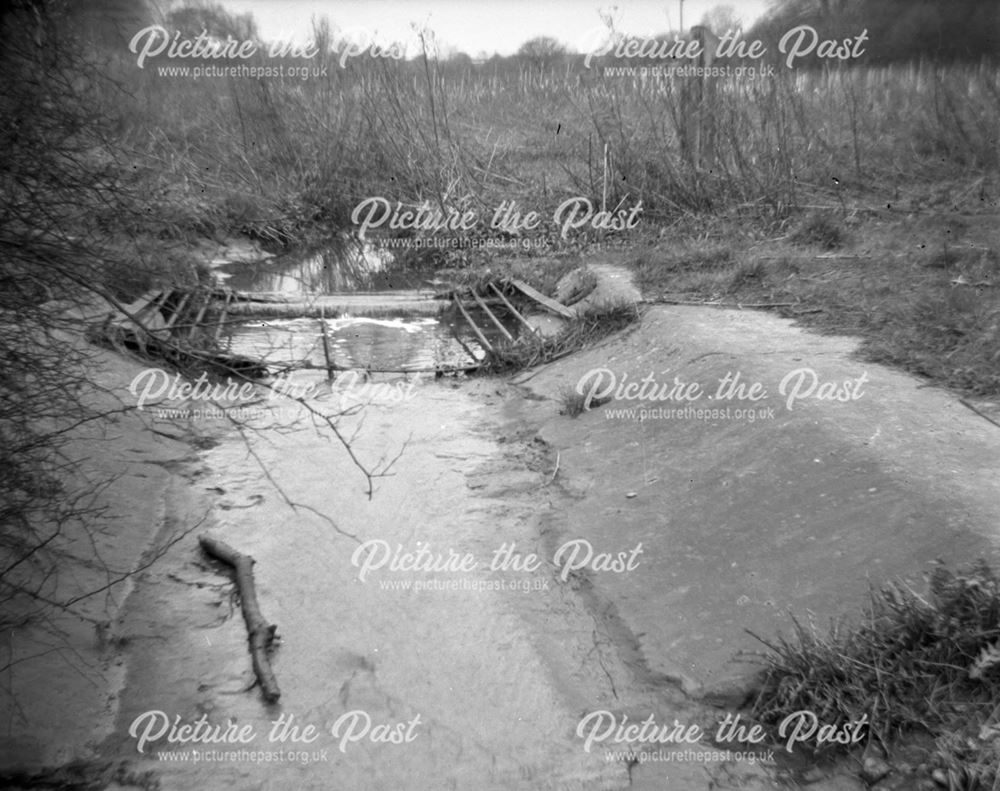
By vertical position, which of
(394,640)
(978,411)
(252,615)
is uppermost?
(978,411)

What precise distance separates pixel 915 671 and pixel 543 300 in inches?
252

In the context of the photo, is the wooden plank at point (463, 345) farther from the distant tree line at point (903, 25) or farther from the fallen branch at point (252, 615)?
the distant tree line at point (903, 25)

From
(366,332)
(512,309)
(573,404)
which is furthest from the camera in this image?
(512,309)

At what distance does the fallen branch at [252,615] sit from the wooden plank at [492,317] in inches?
158

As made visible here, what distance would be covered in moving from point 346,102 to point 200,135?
8.34 ft

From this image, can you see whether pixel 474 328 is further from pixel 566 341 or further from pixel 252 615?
pixel 252 615

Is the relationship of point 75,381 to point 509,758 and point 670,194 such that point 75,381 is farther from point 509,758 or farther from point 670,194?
point 670,194

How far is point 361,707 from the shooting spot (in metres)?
3.77

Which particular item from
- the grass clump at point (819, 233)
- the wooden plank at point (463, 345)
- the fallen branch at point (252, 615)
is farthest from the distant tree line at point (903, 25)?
the fallen branch at point (252, 615)

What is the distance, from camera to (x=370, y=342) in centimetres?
861

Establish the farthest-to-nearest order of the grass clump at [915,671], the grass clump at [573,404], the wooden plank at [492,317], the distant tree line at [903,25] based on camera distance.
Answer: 1. the distant tree line at [903,25]
2. the wooden plank at [492,317]
3. the grass clump at [573,404]
4. the grass clump at [915,671]

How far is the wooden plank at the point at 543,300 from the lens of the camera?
8.31m

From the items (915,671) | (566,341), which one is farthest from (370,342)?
(915,671)

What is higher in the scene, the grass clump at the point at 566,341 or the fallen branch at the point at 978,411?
the fallen branch at the point at 978,411
